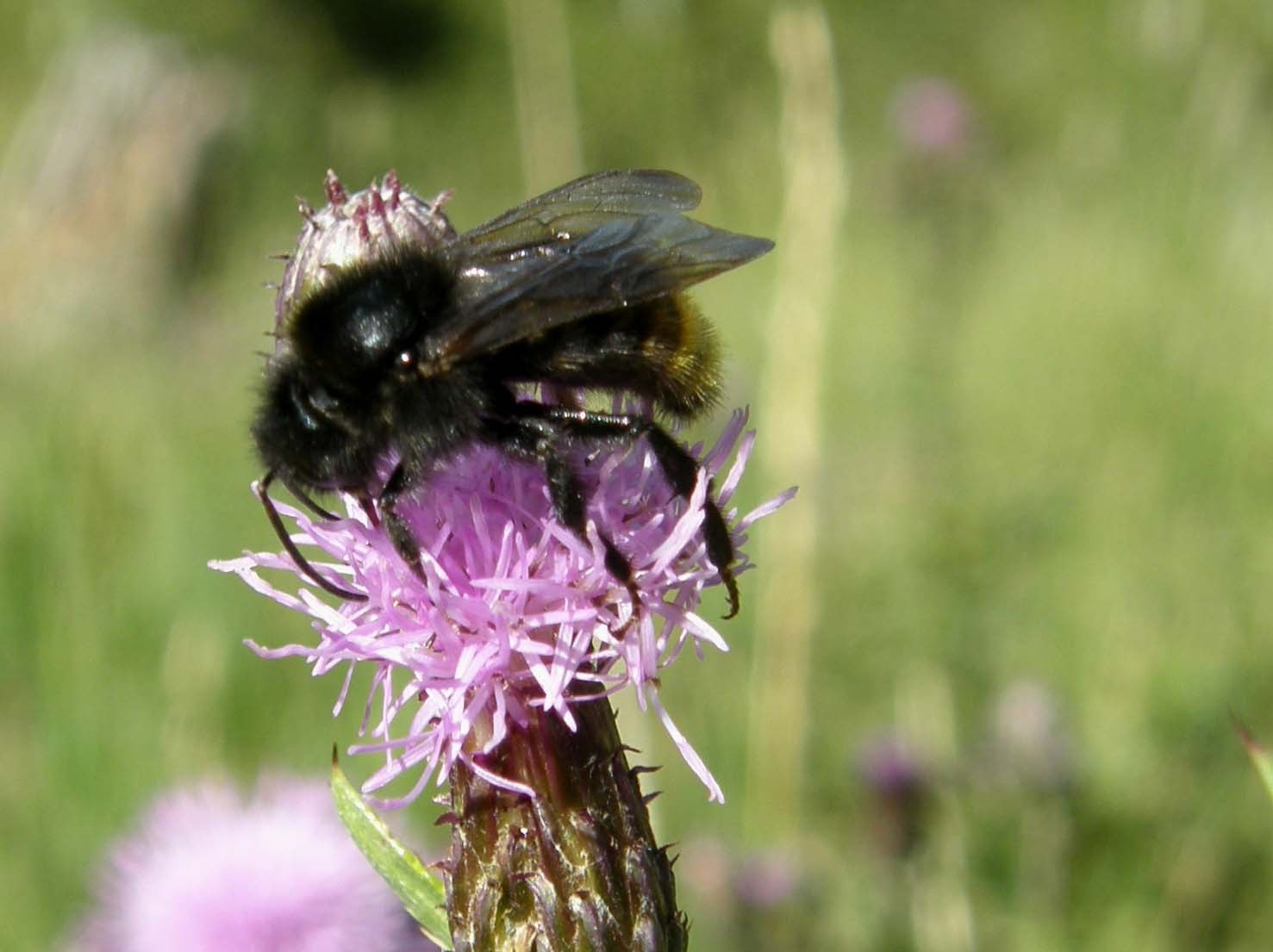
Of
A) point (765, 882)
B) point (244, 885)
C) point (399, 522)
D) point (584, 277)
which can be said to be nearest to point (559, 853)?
point (399, 522)

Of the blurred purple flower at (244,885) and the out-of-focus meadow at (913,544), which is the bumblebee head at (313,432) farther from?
the blurred purple flower at (244,885)

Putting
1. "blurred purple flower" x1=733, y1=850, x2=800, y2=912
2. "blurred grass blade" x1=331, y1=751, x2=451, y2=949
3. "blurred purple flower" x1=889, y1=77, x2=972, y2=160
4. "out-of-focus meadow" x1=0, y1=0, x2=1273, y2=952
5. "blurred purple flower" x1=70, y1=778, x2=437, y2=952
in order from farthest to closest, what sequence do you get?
"blurred purple flower" x1=889, y1=77, x2=972, y2=160 < "out-of-focus meadow" x1=0, y1=0, x2=1273, y2=952 < "blurred purple flower" x1=733, y1=850, x2=800, y2=912 < "blurred purple flower" x1=70, y1=778, x2=437, y2=952 < "blurred grass blade" x1=331, y1=751, x2=451, y2=949

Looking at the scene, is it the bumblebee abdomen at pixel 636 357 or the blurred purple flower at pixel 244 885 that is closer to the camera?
the bumblebee abdomen at pixel 636 357

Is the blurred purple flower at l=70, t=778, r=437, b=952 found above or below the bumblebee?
below

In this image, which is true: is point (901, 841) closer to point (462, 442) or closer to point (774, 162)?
point (462, 442)

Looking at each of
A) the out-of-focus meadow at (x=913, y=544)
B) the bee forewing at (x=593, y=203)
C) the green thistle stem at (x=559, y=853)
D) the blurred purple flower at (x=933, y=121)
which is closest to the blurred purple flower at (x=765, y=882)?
the out-of-focus meadow at (x=913, y=544)

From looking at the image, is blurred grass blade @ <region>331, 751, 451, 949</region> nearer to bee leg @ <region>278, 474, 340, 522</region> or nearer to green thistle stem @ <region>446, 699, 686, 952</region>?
green thistle stem @ <region>446, 699, 686, 952</region>

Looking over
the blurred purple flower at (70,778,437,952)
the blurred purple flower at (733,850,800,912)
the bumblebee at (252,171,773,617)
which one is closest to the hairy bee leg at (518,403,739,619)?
the bumblebee at (252,171,773,617)
